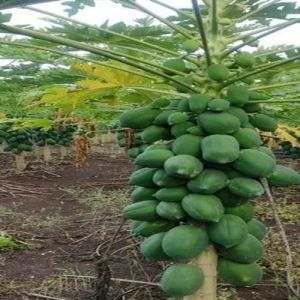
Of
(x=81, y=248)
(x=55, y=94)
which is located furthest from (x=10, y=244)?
(x=55, y=94)

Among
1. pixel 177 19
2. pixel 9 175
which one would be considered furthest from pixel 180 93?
pixel 9 175

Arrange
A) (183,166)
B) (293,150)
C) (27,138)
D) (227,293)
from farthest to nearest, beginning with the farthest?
(27,138) < (293,150) < (227,293) < (183,166)

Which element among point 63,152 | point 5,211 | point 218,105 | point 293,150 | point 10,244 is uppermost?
point 218,105

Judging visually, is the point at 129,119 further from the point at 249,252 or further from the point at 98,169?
the point at 98,169

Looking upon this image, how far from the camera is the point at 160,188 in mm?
1765

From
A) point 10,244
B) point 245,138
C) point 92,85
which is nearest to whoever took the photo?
point 245,138

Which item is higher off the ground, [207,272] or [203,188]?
[203,188]

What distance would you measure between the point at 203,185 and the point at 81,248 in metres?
2.93

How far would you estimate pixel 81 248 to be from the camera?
443 cm

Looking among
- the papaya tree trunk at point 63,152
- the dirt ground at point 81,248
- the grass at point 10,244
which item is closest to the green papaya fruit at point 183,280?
the dirt ground at point 81,248

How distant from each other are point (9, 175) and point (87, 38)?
815 cm

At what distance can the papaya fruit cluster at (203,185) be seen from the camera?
163 cm

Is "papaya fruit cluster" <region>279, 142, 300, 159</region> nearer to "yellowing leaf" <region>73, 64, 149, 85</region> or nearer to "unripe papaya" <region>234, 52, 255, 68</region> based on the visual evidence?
"yellowing leaf" <region>73, 64, 149, 85</region>

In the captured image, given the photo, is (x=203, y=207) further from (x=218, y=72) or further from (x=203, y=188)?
(x=218, y=72)
